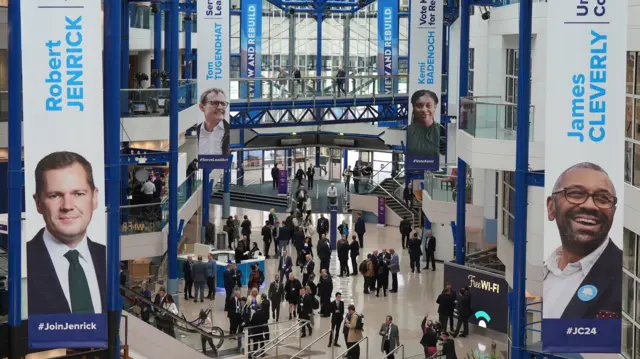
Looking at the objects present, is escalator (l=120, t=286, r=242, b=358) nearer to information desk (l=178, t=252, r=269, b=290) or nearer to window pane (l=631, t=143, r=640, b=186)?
window pane (l=631, t=143, r=640, b=186)

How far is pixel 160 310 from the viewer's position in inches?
856

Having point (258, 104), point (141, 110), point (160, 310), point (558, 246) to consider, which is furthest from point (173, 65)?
point (558, 246)

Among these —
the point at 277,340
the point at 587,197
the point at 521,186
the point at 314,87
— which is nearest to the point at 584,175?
the point at 587,197

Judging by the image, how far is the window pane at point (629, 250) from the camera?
63.5 feet

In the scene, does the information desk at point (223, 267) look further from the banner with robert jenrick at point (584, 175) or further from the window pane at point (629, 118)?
the banner with robert jenrick at point (584, 175)

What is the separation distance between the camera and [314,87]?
1857 inches

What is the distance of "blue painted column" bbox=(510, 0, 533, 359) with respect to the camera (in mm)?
16094

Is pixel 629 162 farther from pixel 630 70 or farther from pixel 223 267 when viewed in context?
pixel 223 267

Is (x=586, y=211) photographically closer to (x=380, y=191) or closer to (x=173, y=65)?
(x=173, y=65)

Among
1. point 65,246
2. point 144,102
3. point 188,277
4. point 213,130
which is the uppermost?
point 144,102

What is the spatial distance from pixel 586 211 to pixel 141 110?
57.5ft

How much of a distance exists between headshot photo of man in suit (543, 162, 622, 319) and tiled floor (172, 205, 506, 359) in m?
9.82

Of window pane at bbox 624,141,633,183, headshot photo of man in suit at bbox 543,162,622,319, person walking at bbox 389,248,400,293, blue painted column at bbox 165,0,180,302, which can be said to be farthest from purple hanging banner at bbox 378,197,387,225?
headshot photo of man in suit at bbox 543,162,622,319

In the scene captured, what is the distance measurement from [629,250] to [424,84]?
13.2m
